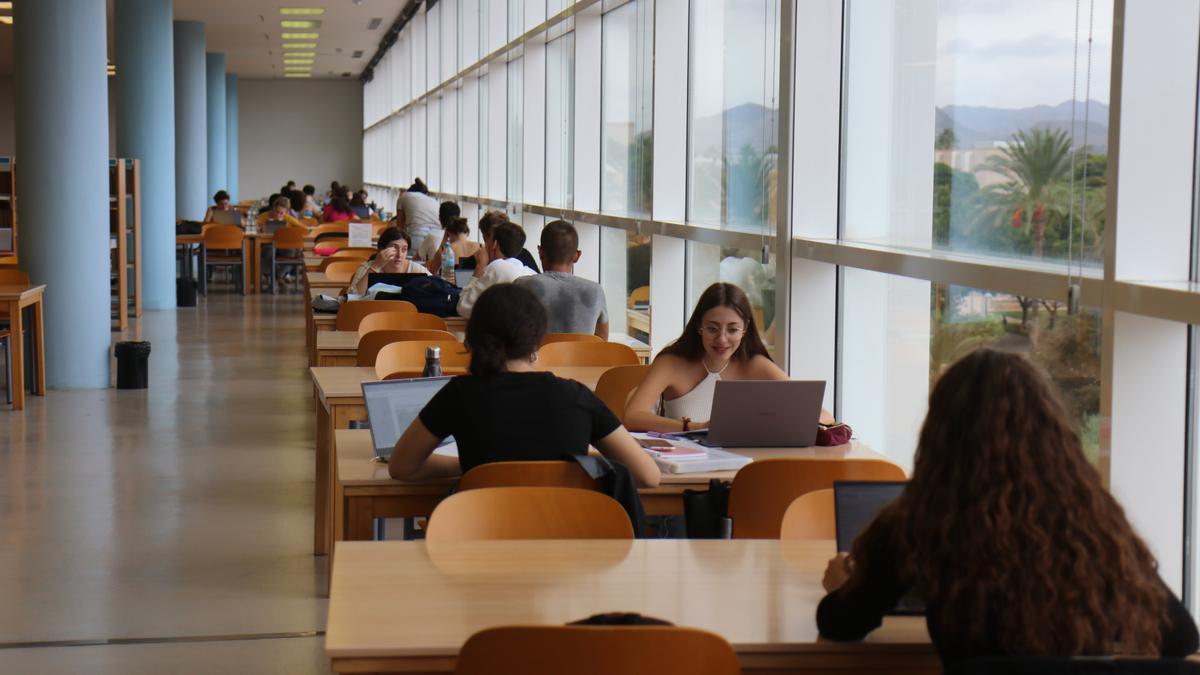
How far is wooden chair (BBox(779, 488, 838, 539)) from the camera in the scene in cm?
276

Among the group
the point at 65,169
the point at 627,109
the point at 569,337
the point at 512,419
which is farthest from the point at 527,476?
the point at 65,169

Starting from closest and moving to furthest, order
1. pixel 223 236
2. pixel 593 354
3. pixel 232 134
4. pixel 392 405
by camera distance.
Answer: pixel 392 405 → pixel 593 354 → pixel 223 236 → pixel 232 134

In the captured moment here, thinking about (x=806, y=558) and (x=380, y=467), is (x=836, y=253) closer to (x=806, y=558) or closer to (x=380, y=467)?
(x=380, y=467)

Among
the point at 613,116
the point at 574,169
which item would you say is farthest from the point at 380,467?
the point at 574,169

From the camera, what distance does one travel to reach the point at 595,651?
5.82 feet

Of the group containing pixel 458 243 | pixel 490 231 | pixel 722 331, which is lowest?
pixel 722 331

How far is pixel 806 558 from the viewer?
259 centimetres

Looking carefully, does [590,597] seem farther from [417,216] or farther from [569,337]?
[417,216]

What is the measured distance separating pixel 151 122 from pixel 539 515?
11696 mm

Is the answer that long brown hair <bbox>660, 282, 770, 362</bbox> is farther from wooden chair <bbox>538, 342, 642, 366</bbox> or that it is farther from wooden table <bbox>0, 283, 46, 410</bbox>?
wooden table <bbox>0, 283, 46, 410</bbox>

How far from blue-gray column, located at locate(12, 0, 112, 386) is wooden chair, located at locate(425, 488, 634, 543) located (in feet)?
20.9

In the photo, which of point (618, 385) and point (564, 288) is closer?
point (618, 385)

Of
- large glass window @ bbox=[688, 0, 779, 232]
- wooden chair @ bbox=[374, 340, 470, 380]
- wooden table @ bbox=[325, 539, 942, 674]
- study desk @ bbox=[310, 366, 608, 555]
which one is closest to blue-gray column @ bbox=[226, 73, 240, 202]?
large glass window @ bbox=[688, 0, 779, 232]

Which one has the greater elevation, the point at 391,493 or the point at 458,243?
the point at 458,243
